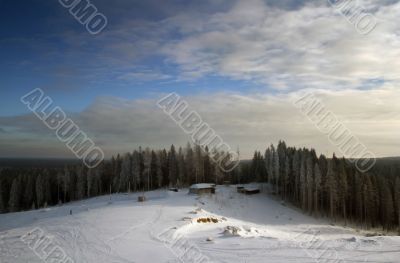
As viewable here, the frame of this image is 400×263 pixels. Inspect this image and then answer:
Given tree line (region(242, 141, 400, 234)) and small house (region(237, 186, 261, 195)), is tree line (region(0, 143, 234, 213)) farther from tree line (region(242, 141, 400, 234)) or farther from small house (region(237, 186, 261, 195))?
tree line (region(242, 141, 400, 234))

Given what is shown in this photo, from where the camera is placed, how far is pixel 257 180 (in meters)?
84.9

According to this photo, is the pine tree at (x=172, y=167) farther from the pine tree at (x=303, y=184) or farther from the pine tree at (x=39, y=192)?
the pine tree at (x=303, y=184)

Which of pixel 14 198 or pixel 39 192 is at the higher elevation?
pixel 39 192

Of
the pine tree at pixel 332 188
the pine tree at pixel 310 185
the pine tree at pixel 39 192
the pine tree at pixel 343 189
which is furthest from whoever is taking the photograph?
the pine tree at pixel 39 192

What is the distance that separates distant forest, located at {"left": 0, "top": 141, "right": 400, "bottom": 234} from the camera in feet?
186

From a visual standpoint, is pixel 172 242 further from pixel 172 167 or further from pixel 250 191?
pixel 172 167

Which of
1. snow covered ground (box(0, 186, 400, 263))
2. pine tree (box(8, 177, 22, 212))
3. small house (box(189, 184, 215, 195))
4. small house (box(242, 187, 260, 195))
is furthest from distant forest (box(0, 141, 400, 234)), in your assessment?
small house (box(189, 184, 215, 195))

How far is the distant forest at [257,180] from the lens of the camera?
186 ft

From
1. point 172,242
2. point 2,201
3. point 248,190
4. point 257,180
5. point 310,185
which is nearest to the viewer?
point 172,242

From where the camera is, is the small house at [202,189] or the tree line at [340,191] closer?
the tree line at [340,191]

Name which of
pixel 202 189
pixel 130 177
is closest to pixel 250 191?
pixel 202 189

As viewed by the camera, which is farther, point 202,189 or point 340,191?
point 202,189

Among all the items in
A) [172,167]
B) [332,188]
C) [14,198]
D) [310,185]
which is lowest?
[14,198]

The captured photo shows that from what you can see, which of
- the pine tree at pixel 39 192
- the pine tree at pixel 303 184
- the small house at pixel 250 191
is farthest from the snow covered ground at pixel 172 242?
the pine tree at pixel 39 192
